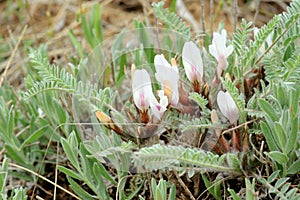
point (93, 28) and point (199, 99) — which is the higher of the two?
point (93, 28)

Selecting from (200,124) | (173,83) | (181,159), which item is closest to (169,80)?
(173,83)

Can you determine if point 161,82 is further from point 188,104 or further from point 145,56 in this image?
point 145,56

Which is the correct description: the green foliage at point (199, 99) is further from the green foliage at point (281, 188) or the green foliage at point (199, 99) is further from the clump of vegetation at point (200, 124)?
the green foliage at point (281, 188)

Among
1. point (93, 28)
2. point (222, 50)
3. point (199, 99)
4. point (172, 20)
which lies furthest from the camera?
point (93, 28)

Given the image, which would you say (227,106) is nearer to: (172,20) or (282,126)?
(282,126)

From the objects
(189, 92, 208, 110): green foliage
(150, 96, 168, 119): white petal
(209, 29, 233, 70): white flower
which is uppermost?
(209, 29, 233, 70): white flower

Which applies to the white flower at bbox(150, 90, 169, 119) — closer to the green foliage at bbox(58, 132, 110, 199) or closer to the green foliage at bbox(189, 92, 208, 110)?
the green foliage at bbox(189, 92, 208, 110)

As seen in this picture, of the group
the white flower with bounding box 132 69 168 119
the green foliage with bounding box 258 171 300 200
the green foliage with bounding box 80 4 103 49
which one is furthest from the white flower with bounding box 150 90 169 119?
the green foliage with bounding box 80 4 103 49
